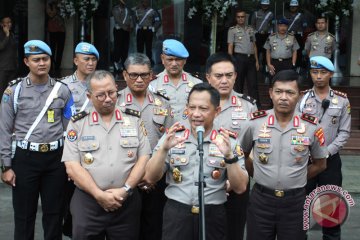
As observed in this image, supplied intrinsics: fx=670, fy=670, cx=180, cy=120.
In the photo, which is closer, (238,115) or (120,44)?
(238,115)

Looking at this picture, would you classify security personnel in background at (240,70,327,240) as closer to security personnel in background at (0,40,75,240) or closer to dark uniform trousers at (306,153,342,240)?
dark uniform trousers at (306,153,342,240)

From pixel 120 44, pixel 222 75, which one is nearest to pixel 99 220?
pixel 222 75

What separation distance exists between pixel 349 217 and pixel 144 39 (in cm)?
929

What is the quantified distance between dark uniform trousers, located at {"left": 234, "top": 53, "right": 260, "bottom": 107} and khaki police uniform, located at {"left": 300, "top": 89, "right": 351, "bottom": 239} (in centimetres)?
612

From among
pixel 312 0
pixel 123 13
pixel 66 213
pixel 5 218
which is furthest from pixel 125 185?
pixel 312 0

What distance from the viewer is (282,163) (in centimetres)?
492

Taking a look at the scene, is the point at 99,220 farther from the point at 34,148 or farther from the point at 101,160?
the point at 34,148

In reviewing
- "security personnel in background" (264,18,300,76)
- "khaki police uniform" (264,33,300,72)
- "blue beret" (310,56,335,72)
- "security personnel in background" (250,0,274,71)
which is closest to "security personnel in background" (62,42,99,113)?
"blue beret" (310,56,335,72)

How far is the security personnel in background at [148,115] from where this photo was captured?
5.58 metres

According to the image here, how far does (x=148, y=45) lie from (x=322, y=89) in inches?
406

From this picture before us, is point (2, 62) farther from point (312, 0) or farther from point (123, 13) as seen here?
point (312, 0)

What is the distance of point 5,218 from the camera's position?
754 cm

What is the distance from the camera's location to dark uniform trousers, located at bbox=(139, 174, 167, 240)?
5.65 m

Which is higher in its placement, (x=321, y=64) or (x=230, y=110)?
(x=321, y=64)
